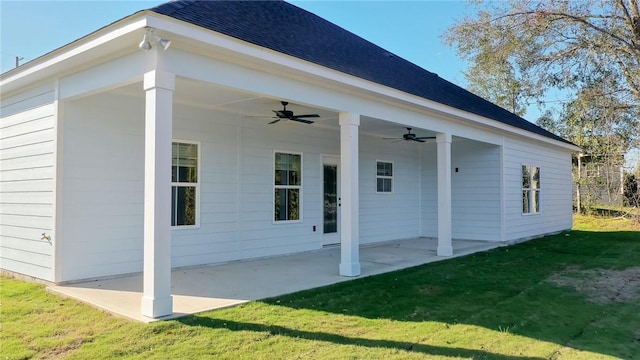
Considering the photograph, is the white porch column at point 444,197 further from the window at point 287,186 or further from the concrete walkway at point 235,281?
the window at point 287,186

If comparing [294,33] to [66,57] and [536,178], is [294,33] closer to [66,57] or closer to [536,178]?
[66,57]

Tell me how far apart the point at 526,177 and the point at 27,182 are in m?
12.1

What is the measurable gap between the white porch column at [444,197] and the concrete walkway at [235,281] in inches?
10.3

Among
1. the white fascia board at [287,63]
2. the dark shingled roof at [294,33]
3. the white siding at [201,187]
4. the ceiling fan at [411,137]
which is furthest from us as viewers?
the ceiling fan at [411,137]

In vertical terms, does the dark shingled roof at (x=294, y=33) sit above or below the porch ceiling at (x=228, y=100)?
above

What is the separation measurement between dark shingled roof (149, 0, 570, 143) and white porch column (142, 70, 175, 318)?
0.89m

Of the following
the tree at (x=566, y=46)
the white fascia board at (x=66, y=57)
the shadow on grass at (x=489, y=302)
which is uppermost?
the tree at (x=566, y=46)

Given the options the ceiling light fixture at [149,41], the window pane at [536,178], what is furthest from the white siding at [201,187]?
the window pane at [536,178]

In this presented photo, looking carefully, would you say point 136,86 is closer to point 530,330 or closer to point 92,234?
point 92,234

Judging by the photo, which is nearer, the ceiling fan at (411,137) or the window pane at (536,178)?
the ceiling fan at (411,137)

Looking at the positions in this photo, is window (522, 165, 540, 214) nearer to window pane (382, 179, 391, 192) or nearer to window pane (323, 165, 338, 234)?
window pane (382, 179, 391, 192)

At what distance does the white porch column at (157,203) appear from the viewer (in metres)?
4.36

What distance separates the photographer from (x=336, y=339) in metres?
3.99

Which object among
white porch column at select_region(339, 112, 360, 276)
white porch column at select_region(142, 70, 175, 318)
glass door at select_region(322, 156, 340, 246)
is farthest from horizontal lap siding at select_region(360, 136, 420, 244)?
white porch column at select_region(142, 70, 175, 318)
